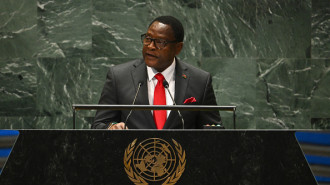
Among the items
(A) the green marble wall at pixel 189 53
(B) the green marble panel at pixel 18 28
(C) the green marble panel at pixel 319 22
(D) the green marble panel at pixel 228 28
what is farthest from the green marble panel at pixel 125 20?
(C) the green marble panel at pixel 319 22

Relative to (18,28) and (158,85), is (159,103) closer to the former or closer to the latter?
(158,85)

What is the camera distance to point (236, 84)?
496 centimetres

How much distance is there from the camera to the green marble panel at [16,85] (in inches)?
192

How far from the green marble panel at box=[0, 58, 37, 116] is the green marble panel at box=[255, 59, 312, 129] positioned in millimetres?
2293

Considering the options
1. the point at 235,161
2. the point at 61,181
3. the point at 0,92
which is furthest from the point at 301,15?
the point at 61,181

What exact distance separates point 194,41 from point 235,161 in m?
3.13

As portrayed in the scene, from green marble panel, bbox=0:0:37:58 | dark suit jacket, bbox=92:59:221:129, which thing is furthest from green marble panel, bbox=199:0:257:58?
green marble panel, bbox=0:0:37:58

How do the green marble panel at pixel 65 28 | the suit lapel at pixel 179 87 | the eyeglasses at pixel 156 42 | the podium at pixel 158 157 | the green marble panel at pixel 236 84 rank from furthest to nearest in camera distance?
the green marble panel at pixel 236 84
the green marble panel at pixel 65 28
the eyeglasses at pixel 156 42
the suit lapel at pixel 179 87
the podium at pixel 158 157

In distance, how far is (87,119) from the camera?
4906mm

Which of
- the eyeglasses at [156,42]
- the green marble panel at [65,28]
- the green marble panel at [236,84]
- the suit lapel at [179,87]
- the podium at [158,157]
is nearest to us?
the podium at [158,157]

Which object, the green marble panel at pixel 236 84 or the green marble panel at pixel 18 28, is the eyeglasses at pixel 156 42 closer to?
the green marble panel at pixel 236 84

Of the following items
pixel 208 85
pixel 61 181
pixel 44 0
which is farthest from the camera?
pixel 44 0

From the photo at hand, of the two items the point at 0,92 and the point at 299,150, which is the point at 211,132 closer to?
the point at 299,150

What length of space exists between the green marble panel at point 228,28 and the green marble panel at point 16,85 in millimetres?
1759
